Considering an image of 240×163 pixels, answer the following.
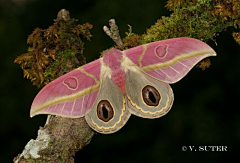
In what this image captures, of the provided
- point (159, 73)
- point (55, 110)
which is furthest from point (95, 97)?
point (159, 73)

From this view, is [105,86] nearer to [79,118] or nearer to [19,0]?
[79,118]

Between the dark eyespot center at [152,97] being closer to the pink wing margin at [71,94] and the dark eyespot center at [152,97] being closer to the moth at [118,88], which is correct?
the moth at [118,88]

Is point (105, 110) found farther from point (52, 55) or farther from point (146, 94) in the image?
point (52, 55)

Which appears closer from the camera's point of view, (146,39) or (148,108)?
(148,108)

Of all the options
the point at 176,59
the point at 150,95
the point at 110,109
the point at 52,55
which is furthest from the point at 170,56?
the point at 52,55

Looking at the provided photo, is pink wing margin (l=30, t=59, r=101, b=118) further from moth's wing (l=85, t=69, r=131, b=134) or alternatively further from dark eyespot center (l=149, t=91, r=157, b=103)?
dark eyespot center (l=149, t=91, r=157, b=103)

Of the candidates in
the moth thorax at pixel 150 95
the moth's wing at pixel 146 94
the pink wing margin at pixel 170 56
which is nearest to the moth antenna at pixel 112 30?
the pink wing margin at pixel 170 56
